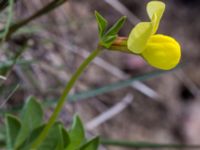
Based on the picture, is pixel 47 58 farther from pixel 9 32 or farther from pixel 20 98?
pixel 9 32

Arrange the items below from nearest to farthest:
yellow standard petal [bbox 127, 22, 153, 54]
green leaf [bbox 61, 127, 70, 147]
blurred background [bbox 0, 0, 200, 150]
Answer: yellow standard petal [bbox 127, 22, 153, 54], green leaf [bbox 61, 127, 70, 147], blurred background [bbox 0, 0, 200, 150]

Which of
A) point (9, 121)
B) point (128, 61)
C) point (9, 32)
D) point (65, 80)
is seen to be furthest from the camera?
point (128, 61)

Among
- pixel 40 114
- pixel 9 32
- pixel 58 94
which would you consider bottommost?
pixel 58 94

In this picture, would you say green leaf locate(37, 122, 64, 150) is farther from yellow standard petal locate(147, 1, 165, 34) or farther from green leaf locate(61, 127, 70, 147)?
yellow standard petal locate(147, 1, 165, 34)

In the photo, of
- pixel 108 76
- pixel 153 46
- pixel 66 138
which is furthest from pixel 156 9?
pixel 108 76

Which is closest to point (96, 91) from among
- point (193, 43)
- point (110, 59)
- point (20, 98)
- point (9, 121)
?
point (20, 98)

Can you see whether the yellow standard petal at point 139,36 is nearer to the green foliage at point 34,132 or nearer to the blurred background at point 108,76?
the green foliage at point 34,132

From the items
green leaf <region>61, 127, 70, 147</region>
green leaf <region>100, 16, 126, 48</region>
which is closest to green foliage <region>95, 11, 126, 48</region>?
green leaf <region>100, 16, 126, 48</region>
